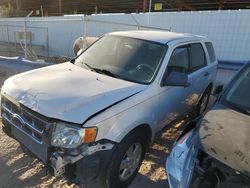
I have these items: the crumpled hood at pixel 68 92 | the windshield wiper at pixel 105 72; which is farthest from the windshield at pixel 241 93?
the windshield wiper at pixel 105 72

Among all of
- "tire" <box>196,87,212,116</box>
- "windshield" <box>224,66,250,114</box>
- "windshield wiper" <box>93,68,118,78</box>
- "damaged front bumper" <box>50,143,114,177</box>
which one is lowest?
"tire" <box>196,87,212,116</box>

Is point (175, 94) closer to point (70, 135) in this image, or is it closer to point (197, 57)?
point (197, 57)

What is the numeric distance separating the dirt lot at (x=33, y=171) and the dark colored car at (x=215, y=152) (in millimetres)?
927

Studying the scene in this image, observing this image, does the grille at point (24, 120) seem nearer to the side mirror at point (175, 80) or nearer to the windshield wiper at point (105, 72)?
the windshield wiper at point (105, 72)

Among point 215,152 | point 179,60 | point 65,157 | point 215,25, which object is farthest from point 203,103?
point 215,25

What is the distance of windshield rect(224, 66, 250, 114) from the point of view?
11.1 feet

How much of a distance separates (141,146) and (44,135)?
1295 mm

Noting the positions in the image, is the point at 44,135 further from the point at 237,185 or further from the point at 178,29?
the point at 178,29

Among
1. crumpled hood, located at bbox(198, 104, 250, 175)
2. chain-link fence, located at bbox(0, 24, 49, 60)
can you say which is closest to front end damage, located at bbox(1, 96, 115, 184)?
crumpled hood, located at bbox(198, 104, 250, 175)

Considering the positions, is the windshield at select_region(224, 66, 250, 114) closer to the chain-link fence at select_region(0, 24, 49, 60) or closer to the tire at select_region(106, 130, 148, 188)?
the tire at select_region(106, 130, 148, 188)

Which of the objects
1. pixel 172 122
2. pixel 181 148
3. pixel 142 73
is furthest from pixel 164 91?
pixel 181 148

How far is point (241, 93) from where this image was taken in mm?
3535

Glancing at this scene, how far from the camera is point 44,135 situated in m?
2.83

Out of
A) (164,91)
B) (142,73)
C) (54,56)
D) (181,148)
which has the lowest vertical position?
(54,56)
